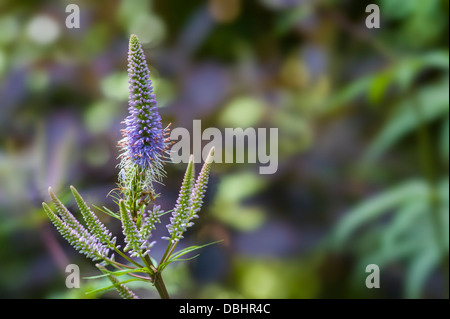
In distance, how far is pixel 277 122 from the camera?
0.78 meters

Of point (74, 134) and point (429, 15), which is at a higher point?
point (429, 15)

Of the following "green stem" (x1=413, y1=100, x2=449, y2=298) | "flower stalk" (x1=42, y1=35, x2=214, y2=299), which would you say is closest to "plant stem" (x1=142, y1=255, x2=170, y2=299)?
"flower stalk" (x1=42, y1=35, x2=214, y2=299)

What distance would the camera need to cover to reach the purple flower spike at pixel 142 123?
1.86 ft

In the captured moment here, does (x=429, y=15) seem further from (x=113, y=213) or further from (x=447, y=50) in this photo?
(x=113, y=213)

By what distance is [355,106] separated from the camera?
789 mm

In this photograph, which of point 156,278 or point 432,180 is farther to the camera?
point 432,180

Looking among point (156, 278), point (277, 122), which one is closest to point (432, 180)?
point (277, 122)

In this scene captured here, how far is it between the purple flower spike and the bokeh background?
15 centimetres

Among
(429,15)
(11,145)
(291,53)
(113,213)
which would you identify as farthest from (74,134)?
(429,15)

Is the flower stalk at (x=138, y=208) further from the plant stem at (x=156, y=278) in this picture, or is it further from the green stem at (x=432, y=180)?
the green stem at (x=432, y=180)

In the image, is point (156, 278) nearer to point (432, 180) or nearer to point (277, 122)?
point (277, 122)

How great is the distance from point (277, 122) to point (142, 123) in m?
0.28

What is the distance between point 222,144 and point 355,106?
237 millimetres

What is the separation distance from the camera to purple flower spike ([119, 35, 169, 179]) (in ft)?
1.86
